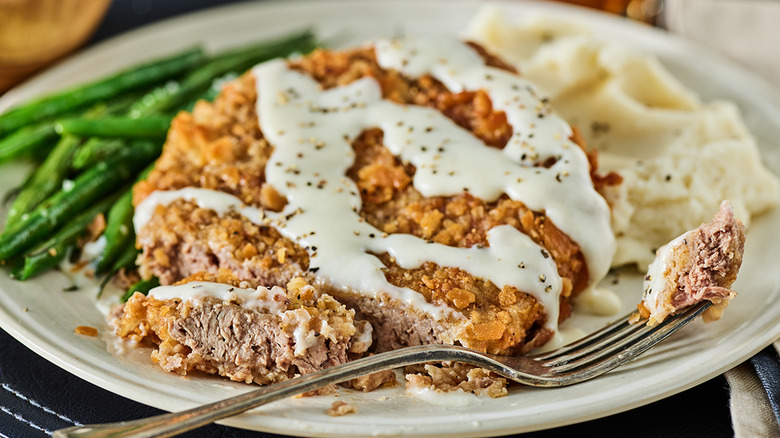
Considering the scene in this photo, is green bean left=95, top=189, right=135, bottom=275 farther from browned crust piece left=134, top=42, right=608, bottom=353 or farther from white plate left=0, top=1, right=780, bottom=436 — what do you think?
browned crust piece left=134, top=42, right=608, bottom=353

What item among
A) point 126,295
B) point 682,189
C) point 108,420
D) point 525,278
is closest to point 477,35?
point 682,189

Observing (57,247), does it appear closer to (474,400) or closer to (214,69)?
(214,69)

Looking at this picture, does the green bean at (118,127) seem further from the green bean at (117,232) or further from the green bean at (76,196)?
the green bean at (117,232)

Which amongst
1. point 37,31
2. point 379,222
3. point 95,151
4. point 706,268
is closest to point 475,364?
point 379,222

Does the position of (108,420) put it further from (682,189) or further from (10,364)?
(682,189)

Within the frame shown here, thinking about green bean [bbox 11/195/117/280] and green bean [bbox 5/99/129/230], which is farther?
green bean [bbox 5/99/129/230]

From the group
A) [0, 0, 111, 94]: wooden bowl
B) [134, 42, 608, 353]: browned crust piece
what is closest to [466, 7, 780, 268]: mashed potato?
[134, 42, 608, 353]: browned crust piece

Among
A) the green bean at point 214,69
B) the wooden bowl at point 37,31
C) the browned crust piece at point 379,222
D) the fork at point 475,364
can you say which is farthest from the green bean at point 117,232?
the wooden bowl at point 37,31

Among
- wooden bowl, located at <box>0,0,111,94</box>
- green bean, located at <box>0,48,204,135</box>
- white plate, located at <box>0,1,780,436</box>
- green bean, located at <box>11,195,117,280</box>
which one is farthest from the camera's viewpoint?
wooden bowl, located at <box>0,0,111,94</box>
